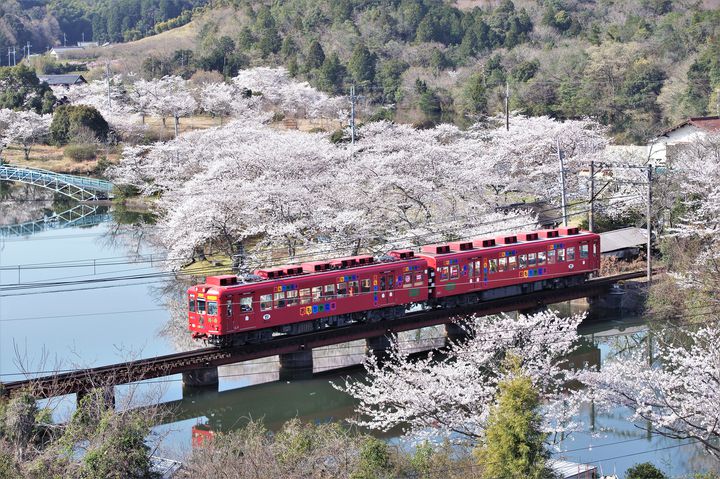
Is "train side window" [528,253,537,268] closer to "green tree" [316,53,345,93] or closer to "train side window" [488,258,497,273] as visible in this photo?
"train side window" [488,258,497,273]

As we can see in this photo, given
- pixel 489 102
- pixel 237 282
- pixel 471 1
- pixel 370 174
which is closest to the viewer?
Result: pixel 237 282

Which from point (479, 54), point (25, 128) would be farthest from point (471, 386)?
point (479, 54)

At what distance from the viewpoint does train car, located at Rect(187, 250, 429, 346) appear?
22.9 m

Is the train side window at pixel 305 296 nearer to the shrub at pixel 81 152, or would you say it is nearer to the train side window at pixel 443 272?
the train side window at pixel 443 272

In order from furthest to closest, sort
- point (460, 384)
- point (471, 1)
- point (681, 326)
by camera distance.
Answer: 1. point (471, 1)
2. point (681, 326)
3. point (460, 384)

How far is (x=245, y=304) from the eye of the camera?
2306cm

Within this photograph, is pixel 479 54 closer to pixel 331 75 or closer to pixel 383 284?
pixel 331 75

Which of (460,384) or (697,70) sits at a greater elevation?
(697,70)

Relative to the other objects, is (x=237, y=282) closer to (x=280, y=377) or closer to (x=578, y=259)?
(x=280, y=377)

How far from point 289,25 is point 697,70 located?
33.4m

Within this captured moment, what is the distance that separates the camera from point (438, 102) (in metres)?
65.1

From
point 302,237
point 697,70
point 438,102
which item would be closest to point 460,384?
point 302,237

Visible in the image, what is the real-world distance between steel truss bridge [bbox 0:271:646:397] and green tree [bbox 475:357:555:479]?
665 centimetres

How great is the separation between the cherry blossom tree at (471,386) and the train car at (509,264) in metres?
4.76
